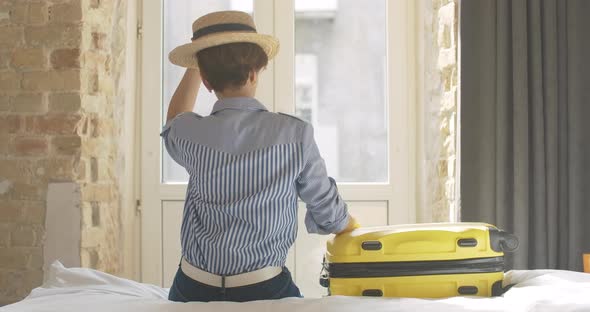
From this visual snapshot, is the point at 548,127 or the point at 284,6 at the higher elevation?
the point at 284,6

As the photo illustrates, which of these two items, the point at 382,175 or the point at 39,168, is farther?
the point at 382,175

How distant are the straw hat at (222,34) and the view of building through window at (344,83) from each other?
2.00m

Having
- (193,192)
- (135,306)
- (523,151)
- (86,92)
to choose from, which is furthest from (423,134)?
(135,306)

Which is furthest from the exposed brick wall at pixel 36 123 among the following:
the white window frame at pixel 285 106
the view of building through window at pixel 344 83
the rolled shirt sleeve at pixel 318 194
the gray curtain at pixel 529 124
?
the rolled shirt sleeve at pixel 318 194

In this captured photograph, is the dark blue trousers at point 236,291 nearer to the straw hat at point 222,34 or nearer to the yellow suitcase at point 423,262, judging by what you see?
the yellow suitcase at point 423,262

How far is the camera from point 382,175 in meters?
3.91

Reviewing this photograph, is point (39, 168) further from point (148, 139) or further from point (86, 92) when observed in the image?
point (148, 139)

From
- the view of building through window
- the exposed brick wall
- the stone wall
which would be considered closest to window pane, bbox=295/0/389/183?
the view of building through window

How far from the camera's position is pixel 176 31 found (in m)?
3.97

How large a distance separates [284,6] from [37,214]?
64.2 inches

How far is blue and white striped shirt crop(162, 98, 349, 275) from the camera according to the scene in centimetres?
168

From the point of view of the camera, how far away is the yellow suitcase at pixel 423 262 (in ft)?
5.60

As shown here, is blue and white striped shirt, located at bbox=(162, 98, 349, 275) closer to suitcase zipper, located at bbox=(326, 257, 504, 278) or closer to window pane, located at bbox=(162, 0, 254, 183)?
suitcase zipper, located at bbox=(326, 257, 504, 278)

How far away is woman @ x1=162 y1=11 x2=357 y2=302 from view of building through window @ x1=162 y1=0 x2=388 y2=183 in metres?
2.10
